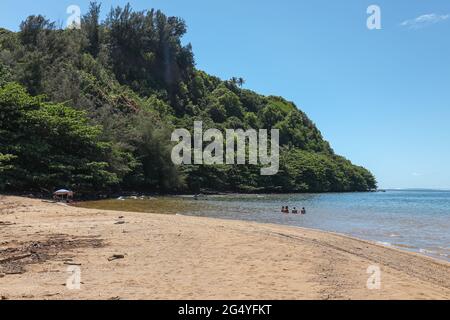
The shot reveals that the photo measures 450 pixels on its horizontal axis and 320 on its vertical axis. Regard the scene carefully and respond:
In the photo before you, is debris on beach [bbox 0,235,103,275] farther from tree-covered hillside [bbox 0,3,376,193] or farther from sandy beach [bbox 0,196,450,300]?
tree-covered hillside [bbox 0,3,376,193]

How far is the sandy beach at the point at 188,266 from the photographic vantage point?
7453 mm

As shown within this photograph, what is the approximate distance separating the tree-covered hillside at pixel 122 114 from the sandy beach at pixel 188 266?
757 inches

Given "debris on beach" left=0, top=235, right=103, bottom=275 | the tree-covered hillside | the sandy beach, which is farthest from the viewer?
the tree-covered hillside

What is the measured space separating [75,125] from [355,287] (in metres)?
33.4

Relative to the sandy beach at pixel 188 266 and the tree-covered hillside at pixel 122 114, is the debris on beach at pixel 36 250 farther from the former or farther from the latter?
the tree-covered hillside at pixel 122 114

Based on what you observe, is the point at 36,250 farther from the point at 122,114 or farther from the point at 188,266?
the point at 122,114

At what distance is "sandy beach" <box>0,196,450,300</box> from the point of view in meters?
7.45

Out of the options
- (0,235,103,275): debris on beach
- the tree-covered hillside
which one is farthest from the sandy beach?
the tree-covered hillside

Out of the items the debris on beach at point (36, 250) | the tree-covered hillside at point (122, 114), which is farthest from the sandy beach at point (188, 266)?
the tree-covered hillside at point (122, 114)

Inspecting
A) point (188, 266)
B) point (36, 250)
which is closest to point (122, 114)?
point (36, 250)

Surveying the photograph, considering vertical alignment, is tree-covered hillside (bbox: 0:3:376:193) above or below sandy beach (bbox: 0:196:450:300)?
above

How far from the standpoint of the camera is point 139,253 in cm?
1081

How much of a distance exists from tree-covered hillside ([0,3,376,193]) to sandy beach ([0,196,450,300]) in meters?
19.2
